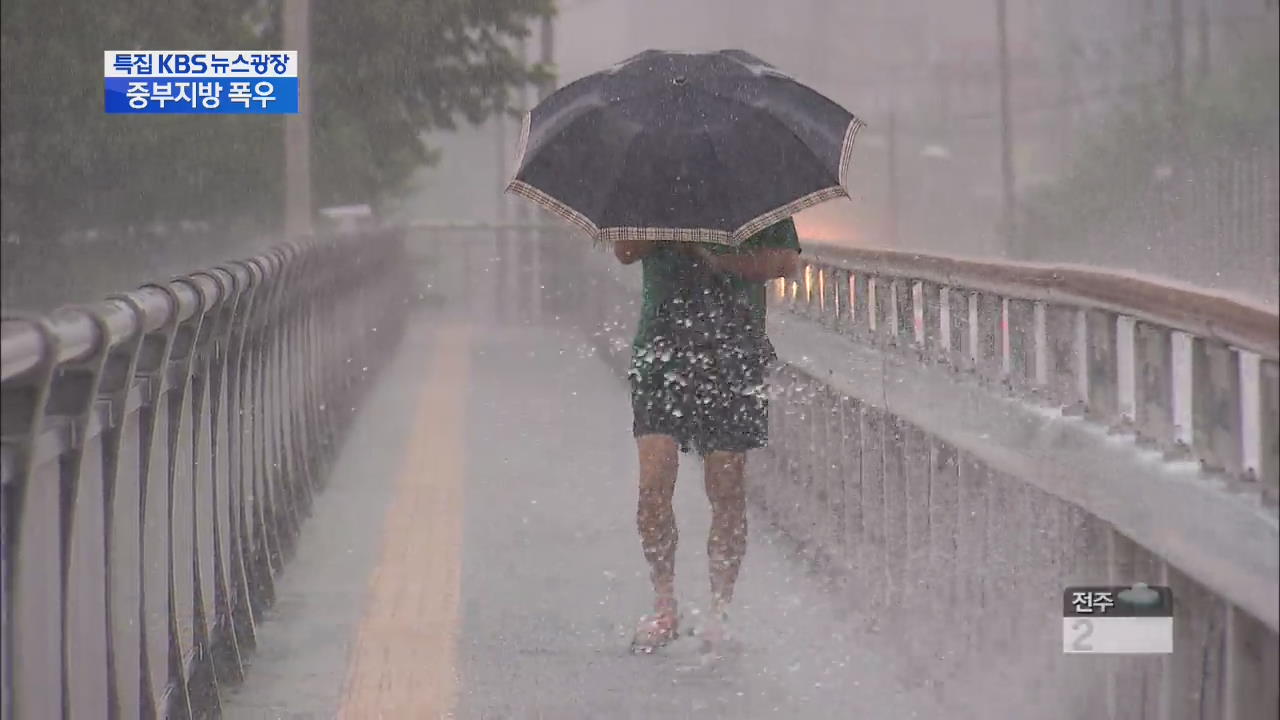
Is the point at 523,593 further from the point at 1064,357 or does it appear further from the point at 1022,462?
the point at 1064,357

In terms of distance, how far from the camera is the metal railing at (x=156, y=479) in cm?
332

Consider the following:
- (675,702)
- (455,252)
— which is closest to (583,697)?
(675,702)

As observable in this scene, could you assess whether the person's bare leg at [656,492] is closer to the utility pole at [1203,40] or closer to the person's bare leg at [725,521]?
the person's bare leg at [725,521]

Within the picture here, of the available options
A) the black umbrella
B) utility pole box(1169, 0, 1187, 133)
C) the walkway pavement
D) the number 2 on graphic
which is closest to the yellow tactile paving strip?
the walkway pavement

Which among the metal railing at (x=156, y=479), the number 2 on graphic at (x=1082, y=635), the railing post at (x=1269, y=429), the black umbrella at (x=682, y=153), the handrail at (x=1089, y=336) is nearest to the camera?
the metal railing at (x=156, y=479)

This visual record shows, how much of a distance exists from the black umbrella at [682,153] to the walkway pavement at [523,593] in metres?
0.66

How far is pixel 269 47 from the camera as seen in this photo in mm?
5188

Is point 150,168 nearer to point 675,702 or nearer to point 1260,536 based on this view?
point 675,702

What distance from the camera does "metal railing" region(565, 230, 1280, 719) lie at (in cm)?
385

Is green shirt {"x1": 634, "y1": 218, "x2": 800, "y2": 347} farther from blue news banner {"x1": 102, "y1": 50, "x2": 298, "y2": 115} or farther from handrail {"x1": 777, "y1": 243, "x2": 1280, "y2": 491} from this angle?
blue news banner {"x1": 102, "y1": 50, "x2": 298, "y2": 115}

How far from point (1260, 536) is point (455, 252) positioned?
111 inches

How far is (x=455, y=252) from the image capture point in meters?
6.12

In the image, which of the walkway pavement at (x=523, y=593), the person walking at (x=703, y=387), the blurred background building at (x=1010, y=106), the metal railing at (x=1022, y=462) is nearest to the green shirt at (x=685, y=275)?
the person walking at (x=703, y=387)

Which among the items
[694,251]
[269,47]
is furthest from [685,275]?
[269,47]
